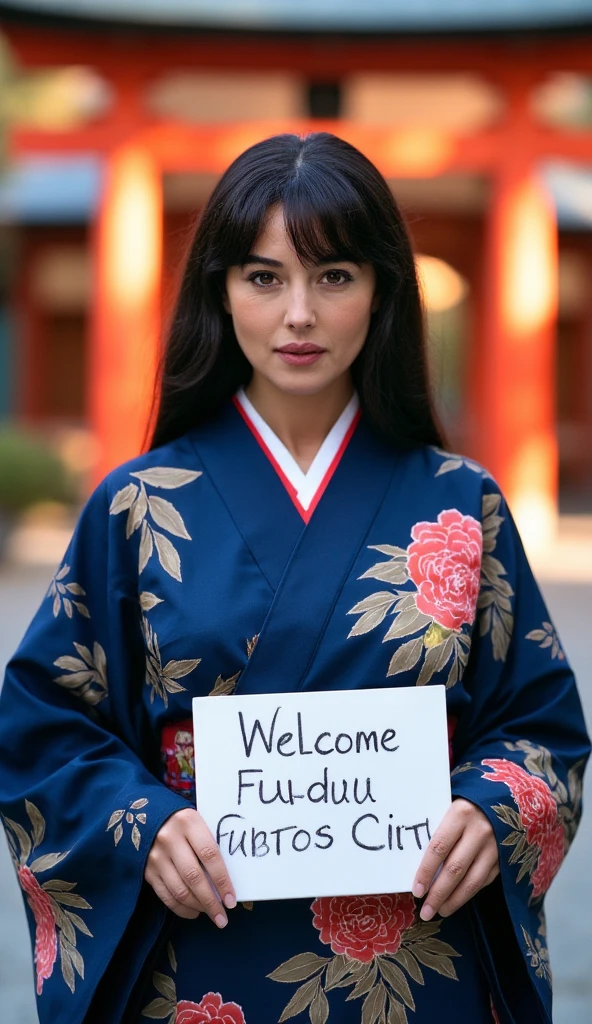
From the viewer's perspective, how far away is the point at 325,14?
8.39m

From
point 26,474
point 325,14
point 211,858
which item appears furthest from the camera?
point 26,474

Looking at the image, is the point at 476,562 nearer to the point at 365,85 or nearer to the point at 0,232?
the point at 365,85

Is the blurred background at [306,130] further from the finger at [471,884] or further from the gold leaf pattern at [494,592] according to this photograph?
the finger at [471,884]

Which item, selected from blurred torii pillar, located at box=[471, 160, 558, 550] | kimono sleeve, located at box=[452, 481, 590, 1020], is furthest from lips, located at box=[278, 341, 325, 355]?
blurred torii pillar, located at box=[471, 160, 558, 550]

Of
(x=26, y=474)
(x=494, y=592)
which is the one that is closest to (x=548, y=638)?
(x=494, y=592)

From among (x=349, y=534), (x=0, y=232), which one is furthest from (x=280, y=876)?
(x=0, y=232)

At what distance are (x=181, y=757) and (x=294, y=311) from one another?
1.86 ft

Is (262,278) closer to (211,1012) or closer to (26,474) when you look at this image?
(211,1012)

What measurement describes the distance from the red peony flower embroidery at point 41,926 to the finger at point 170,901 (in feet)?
0.64

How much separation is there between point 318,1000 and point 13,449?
784cm

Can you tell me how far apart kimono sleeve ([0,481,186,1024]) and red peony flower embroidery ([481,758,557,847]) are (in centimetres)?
40

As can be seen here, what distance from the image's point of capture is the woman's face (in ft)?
4.70

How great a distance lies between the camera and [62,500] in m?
9.47

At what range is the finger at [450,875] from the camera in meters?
1.35
